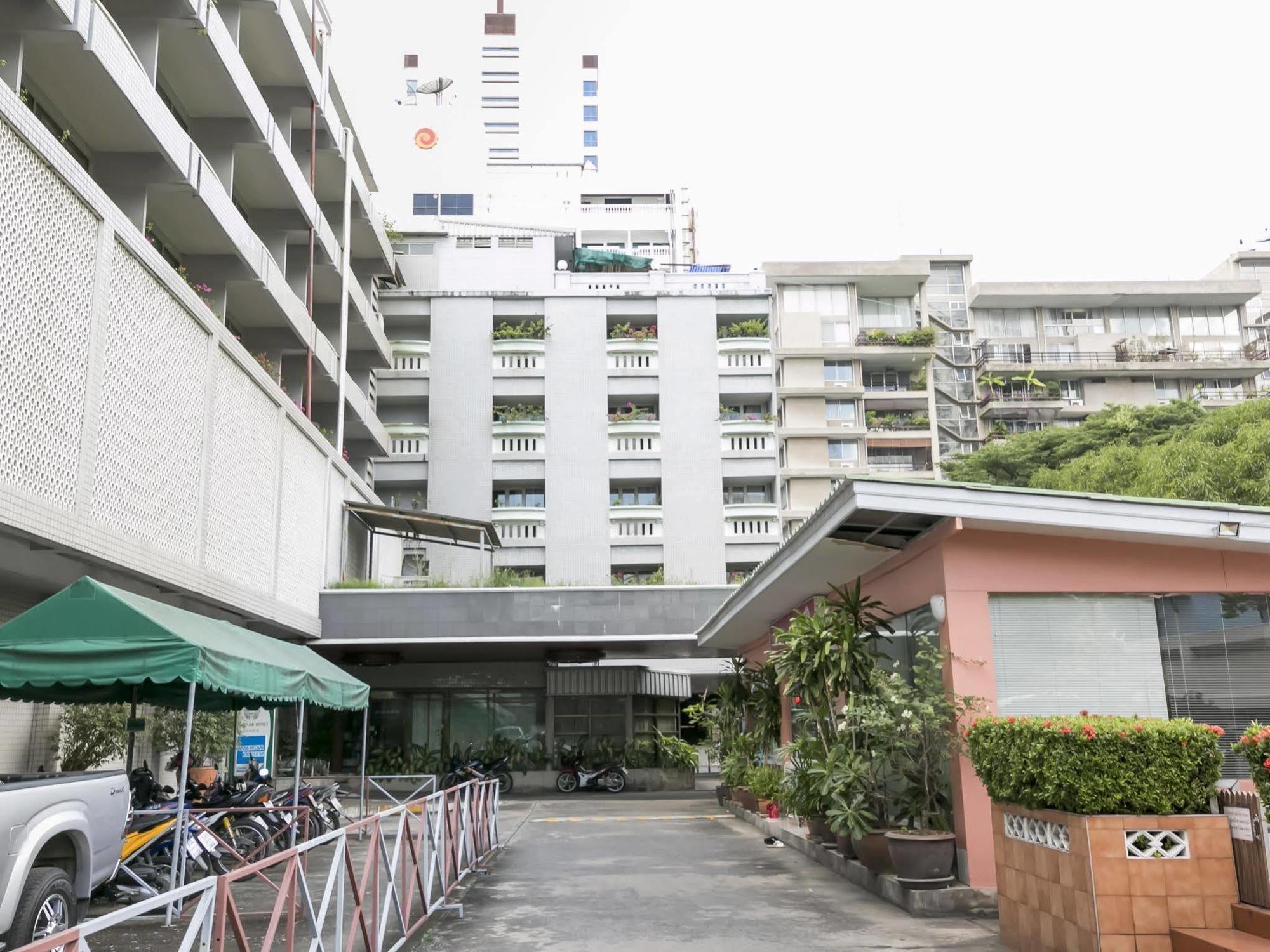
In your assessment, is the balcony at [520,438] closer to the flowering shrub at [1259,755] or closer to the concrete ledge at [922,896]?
the concrete ledge at [922,896]

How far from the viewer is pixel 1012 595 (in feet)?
32.0

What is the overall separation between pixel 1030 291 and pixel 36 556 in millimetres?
49850

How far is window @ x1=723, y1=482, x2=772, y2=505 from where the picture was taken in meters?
43.1

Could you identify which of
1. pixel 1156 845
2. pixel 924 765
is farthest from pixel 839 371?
pixel 1156 845

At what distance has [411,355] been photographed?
42688 millimetres

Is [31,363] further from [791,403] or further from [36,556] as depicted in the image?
[791,403]

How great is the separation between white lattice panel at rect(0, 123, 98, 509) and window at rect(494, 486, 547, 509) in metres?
29.8

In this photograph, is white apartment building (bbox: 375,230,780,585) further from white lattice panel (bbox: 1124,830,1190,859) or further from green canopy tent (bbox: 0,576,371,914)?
white lattice panel (bbox: 1124,830,1190,859)

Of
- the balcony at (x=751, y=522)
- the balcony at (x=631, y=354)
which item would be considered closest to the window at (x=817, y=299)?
the balcony at (x=631, y=354)

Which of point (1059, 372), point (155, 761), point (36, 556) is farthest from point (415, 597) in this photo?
point (1059, 372)

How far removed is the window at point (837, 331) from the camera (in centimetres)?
4669

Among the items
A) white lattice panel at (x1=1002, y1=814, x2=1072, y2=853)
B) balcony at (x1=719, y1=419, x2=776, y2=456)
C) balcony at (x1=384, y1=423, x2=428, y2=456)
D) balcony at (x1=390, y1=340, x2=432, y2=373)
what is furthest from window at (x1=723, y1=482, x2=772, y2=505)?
white lattice panel at (x1=1002, y1=814, x2=1072, y2=853)

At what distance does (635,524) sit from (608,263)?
1128 centimetres

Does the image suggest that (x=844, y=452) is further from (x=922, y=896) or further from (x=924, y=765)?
(x=922, y=896)
